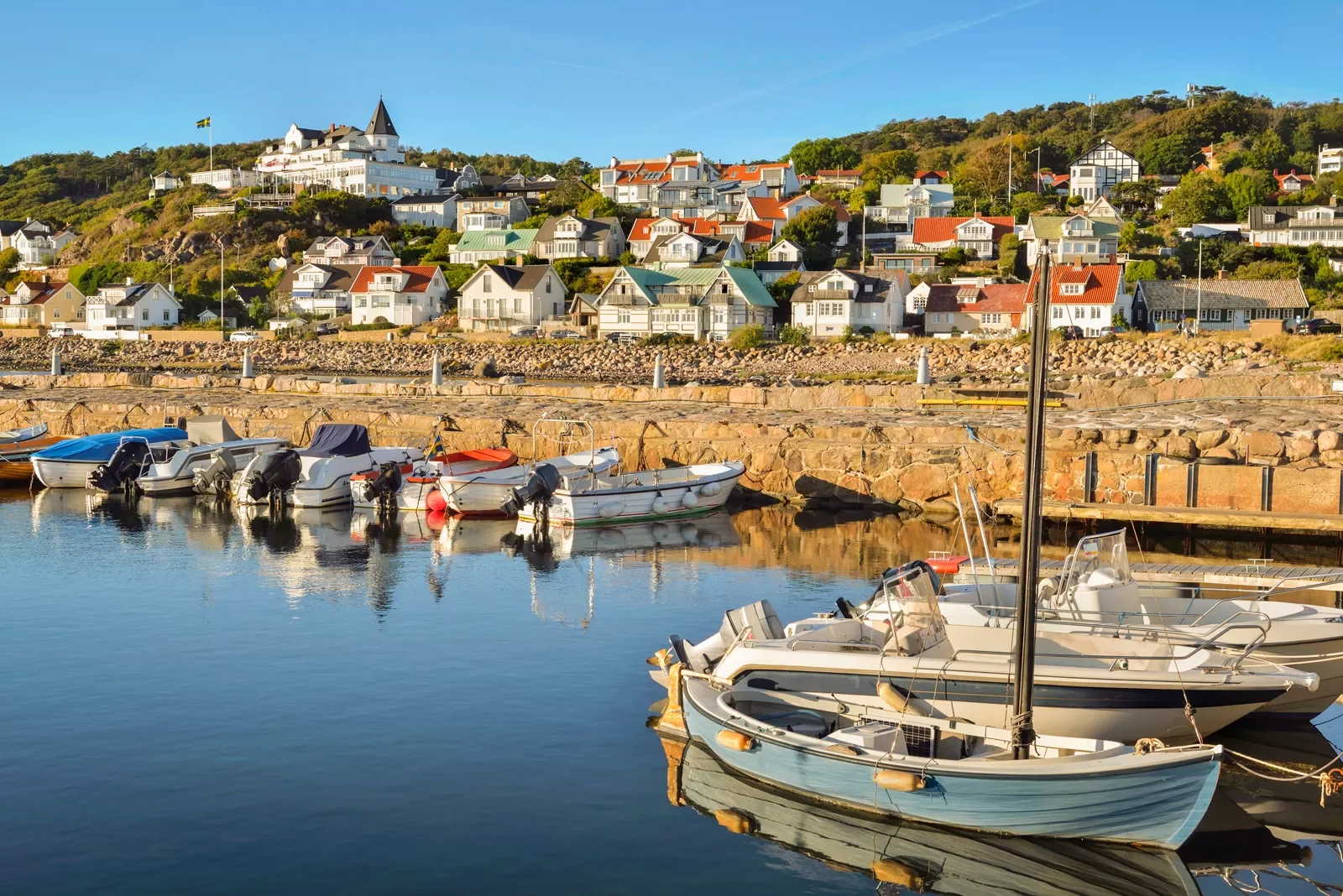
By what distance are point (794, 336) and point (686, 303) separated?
8998 millimetres

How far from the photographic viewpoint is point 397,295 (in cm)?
8600

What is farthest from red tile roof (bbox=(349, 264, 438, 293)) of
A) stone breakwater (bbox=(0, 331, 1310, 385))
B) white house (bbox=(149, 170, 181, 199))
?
white house (bbox=(149, 170, 181, 199))

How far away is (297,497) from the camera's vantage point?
28.3m

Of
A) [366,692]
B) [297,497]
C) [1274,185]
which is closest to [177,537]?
[297,497]

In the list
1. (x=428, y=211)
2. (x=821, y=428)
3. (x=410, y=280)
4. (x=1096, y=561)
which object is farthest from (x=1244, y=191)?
(x=1096, y=561)

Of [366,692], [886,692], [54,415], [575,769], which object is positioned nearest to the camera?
[886,692]

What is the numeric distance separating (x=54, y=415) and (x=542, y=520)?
20146 millimetres

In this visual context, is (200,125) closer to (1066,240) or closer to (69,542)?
(1066,240)

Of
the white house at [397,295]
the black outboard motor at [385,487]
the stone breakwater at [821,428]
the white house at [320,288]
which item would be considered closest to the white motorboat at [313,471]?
the black outboard motor at [385,487]

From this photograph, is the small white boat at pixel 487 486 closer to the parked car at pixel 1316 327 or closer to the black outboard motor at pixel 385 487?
the black outboard motor at pixel 385 487

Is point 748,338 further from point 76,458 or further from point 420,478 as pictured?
point 76,458

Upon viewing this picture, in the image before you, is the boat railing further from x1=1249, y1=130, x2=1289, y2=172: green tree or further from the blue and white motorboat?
x1=1249, y1=130, x2=1289, y2=172: green tree

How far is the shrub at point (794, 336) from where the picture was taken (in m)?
67.7

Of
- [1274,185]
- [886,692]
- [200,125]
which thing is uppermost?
[200,125]
